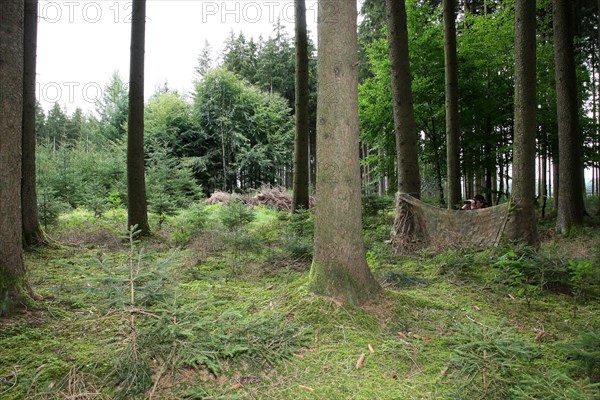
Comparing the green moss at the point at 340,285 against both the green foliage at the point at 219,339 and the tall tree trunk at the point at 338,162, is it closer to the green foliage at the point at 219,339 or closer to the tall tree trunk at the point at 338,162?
the tall tree trunk at the point at 338,162

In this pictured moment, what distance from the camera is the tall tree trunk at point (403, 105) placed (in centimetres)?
761

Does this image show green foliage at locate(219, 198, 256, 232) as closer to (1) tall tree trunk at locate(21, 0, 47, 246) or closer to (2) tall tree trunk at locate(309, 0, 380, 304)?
(1) tall tree trunk at locate(21, 0, 47, 246)

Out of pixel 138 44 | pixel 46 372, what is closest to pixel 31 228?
pixel 138 44

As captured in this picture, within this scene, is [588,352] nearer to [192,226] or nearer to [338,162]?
[338,162]

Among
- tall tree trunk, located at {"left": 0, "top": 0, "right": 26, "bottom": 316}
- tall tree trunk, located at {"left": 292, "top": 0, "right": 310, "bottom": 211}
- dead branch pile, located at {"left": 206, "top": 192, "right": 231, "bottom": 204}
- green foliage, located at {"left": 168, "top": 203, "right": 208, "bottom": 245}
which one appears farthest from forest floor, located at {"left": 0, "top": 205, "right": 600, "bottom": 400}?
dead branch pile, located at {"left": 206, "top": 192, "right": 231, "bottom": 204}

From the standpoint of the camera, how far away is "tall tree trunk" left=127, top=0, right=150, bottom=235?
830cm

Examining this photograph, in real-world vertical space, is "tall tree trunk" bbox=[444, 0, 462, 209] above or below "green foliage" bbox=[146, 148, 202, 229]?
above

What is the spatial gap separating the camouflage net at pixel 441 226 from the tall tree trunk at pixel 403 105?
1.89 feet

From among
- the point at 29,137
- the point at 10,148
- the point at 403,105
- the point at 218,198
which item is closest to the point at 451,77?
the point at 403,105

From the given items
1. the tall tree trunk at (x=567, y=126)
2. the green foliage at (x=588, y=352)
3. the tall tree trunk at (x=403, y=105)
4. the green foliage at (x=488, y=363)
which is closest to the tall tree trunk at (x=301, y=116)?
the tall tree trunk at (x=403, y=105)

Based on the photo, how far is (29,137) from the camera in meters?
7.70

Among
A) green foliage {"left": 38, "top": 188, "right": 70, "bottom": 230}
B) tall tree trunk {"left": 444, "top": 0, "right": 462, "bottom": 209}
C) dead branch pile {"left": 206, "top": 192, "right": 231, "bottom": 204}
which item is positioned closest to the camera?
green foliage {"left": 38, "top": 188, "right": 70, "bottom": 230}

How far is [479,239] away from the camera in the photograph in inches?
250

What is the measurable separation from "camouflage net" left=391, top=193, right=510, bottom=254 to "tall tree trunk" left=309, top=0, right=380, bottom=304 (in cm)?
350
